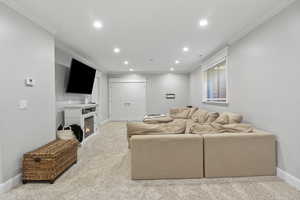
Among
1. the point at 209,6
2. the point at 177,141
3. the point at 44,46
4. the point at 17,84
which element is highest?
the point at 209,6

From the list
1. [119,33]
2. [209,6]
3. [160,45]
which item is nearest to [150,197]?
[209,6]

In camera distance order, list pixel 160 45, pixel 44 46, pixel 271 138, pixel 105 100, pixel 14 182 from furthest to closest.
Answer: pixel 105 100
pixel 160 45
pixel 44 46
pixel 271 138
pixel 14 182

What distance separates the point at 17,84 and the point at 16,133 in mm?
695

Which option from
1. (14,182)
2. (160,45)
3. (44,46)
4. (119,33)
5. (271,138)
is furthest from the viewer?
(160,45)

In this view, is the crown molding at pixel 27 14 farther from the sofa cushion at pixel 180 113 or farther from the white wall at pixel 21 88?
the sofa cushion at pixel 180 113

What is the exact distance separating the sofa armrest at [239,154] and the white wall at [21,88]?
2707 millimetres

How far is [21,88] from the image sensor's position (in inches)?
91.3

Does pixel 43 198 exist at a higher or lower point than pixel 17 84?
lower

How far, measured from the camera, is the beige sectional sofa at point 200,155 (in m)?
2.29

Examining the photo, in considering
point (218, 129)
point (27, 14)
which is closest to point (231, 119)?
point (218, 129)

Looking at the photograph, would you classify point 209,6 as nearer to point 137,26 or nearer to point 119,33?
point 137,26

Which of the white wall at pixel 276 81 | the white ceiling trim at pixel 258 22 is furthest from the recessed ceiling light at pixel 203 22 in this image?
the white wall at pixel 276 81

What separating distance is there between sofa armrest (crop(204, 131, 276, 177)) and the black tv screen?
352 centimetres

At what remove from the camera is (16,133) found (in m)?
2.24
